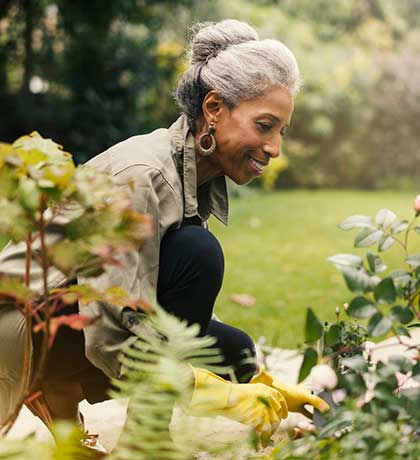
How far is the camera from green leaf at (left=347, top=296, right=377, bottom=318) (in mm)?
1184

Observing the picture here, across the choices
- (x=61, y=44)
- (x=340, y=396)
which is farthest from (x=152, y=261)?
(x=61, y=44)

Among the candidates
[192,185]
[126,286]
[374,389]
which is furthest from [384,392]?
[192,185]

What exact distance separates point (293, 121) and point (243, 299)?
29.1 ft

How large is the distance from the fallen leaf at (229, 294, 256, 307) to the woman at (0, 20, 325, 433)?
237 cm

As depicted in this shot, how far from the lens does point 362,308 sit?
1.19 metres

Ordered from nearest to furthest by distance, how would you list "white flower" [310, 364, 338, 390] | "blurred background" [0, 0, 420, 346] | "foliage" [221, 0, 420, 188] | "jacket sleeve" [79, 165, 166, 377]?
"white flower" [310, 364, 338, 390]
"jacket sleeve" [79, 165, 166, 377]
"blurred background" [0, 0, 420, 346]
"foliage" [221, 0, 420, 188]

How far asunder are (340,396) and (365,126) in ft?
43.2

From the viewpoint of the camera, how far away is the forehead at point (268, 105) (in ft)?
6.61

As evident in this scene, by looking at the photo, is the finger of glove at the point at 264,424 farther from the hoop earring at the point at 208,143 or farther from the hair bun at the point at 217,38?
the hair bun at the point at 217,38

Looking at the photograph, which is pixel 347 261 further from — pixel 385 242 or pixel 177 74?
pixel 177 74

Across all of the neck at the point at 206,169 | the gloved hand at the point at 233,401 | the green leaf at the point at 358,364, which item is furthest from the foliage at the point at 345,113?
the green leaf at the point at 358,364

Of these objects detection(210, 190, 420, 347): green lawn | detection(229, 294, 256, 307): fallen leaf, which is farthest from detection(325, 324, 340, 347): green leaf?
detection(229, 294, 256, 307): fallen leaf

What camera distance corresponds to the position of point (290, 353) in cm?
330

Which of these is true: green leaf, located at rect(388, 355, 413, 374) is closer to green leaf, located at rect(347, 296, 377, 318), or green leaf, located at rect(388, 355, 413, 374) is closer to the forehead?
green leaf, located at rect(347, 296, 377, 318)
